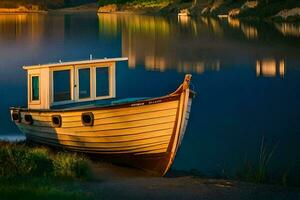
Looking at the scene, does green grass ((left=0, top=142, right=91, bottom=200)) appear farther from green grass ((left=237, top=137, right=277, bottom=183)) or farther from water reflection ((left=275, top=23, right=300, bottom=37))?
water reflection ((left=275, top=23, right=300, bottom=37))

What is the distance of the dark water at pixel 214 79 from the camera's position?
2081 cm

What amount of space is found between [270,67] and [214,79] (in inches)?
282

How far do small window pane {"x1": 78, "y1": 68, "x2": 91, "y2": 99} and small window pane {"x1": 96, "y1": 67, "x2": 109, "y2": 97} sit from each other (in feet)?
0.95

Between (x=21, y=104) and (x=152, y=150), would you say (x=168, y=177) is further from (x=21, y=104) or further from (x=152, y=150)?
(x=21, y=104)

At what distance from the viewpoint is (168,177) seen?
55.7ft

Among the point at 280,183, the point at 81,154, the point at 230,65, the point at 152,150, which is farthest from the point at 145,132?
the point at 230,65

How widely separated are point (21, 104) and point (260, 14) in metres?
79.1

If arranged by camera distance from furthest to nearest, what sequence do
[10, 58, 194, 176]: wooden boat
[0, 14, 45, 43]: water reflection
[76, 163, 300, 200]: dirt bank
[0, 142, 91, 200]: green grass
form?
1. [0, 14, 45, 43]: water reflection
2. [10, 58, 194, 176]: wooden boat
3. [76, 163, 300, 200]: dirt bank
4. [0, 142, 91, 200]: green grass

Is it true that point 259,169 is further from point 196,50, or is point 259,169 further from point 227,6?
point 227,6

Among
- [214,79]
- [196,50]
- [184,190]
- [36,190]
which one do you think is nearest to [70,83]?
[184,190]

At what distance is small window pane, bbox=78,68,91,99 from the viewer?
65.2 feet

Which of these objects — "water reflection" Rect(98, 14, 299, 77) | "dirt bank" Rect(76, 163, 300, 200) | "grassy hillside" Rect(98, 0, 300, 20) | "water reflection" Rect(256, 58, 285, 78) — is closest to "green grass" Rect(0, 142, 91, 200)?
"dirt bank" Rect(76, 163, 300, 200)

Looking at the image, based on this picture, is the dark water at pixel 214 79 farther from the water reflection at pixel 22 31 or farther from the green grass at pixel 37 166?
the green grass at pixel 37 166

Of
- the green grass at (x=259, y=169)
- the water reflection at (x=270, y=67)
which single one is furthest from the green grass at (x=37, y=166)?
the water reflection at (x=270, y=67)
